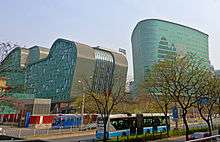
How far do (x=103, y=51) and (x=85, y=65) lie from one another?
1694 centimetres

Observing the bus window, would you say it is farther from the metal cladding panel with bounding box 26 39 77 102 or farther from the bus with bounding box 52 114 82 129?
the metal cladding panel with bounding box 26 39 77 102

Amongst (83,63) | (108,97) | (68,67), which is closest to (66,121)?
(108,97)

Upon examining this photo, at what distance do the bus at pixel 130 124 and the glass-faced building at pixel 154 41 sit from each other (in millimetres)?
78784

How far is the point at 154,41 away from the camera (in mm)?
123938

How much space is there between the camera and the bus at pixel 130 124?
31.5m

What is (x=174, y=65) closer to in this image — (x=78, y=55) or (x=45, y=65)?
(x=78, y=55)

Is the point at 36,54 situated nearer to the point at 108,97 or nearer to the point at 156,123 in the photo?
the point at 156,123

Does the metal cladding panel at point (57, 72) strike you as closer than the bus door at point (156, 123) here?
No

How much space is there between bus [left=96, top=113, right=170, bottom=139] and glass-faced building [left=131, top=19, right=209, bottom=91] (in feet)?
258

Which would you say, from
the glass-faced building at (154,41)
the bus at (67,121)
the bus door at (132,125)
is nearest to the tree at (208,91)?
the bus door at (132,125)

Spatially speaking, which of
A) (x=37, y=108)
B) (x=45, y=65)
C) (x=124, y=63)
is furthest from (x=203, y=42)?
(x=37, y=108)

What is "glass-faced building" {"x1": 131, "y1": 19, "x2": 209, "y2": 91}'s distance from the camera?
123 metres

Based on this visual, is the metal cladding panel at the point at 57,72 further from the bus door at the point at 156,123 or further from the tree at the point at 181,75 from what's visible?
the tree at the point at 181,75

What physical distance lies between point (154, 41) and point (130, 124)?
3693 inches
